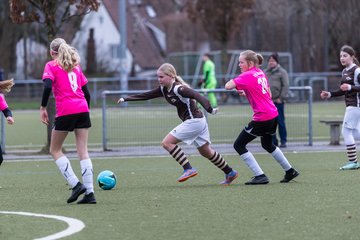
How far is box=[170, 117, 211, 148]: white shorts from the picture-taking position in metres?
13.1

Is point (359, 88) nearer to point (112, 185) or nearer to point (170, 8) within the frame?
point (112, 185)

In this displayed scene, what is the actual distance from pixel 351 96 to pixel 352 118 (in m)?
0.35

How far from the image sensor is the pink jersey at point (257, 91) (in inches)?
506

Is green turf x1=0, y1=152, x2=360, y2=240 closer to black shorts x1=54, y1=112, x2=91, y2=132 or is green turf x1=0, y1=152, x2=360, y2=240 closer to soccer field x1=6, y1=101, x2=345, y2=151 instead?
black shorts x1=54, y1=112, x2=91, y2=132

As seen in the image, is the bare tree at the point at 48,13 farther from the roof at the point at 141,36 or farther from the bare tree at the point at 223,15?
the roof at the point at 141,36

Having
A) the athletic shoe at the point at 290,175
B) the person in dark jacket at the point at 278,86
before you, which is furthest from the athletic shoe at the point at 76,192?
the person in dark jacket at the point at 278,86

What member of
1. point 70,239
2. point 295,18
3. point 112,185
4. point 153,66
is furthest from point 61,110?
point 153,66

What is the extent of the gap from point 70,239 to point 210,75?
22.2 metres

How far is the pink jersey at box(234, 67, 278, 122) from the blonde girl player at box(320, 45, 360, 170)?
175 centimetres

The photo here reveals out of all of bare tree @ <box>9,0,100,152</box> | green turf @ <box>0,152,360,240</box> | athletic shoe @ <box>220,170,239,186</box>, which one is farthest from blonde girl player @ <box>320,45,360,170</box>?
bare tree @ <box>9,0,100,152</box>

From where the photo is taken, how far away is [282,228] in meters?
8.91

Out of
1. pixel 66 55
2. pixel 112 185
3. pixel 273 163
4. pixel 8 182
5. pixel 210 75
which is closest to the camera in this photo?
pixel 66 55

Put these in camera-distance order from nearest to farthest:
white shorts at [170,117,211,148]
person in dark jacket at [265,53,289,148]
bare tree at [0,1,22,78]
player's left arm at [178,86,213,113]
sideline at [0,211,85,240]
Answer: sideline at [0,211,85,240]
player's left arm at [178,86,213,113]
white shorts at [170,117,211,148]
person in dark jacket at [265,53,289,148]
bare tree at [0,1,22,78]

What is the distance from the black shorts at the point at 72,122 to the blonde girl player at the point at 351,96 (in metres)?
4.56
